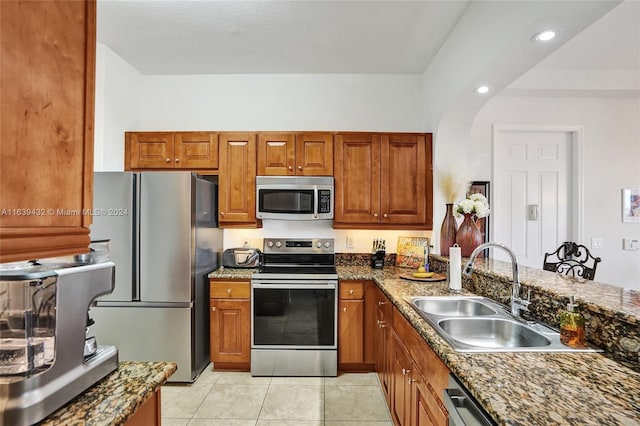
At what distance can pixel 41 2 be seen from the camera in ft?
2.49

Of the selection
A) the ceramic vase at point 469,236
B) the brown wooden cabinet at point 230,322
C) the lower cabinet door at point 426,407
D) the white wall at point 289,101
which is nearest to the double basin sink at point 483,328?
the lower cabinet door at point 426,407

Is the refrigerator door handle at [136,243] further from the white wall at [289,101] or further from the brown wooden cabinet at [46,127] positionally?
the brown wooden cabinet at [46,127]

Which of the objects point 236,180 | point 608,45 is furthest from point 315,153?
point 608,45

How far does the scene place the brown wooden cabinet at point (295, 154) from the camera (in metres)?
3.06

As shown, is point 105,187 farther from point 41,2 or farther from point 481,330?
point 481,330

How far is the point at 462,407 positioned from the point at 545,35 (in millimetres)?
1802

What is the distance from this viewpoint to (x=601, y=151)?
3.51 m

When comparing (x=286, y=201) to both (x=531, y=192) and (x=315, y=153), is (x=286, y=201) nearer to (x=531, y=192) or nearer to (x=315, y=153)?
(x=315, y=153)

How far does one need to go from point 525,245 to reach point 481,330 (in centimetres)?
239

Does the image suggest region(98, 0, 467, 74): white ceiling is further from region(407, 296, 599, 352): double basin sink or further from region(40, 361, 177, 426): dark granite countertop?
region(40, 361, 177, 426): dark granite countertop

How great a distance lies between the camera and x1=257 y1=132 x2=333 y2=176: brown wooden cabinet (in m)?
3.06

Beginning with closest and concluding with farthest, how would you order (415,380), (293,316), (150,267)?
1. (415,380)
2. (150,267)
3. (293,316)

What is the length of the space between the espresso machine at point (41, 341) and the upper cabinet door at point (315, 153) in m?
2.27

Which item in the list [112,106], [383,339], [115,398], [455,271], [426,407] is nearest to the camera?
[115,398]
